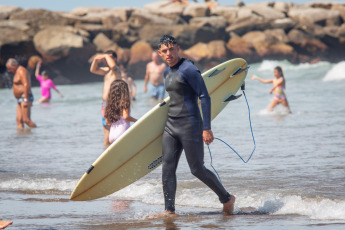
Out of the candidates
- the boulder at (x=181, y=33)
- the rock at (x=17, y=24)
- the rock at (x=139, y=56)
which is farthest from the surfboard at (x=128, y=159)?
the boulder at (x=181, y=33)

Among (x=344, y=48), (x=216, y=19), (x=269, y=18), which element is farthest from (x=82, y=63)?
(x=344, y=48)

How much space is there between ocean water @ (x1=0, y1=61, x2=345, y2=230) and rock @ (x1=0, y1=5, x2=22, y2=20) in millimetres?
26312

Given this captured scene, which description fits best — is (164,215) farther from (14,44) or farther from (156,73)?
(14,44)

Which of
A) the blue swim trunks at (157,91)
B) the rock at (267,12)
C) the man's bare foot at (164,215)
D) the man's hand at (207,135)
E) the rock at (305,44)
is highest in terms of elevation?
the man's hand at (207,135)

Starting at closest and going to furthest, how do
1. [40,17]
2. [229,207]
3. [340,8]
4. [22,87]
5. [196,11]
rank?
[229,207]
[22,87]
[40,17]
[196,11]
[340,8]

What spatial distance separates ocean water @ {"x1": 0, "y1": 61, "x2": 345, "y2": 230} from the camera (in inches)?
220

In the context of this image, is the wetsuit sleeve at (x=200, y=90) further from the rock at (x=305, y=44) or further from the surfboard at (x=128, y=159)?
the rock at (x=305, y=44)

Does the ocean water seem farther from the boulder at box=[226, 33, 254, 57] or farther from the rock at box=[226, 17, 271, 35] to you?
the rock at box=[226, 17, 271, 35]

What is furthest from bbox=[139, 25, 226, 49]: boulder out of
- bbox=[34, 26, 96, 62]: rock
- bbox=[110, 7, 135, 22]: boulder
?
bbox=[34, 26, 96, 62]: rock

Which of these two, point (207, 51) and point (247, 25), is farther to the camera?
point (247, 25)

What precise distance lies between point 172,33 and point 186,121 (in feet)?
117

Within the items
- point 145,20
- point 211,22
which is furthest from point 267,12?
point 145,20

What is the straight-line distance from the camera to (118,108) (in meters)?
7.30

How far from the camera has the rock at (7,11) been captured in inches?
1586
